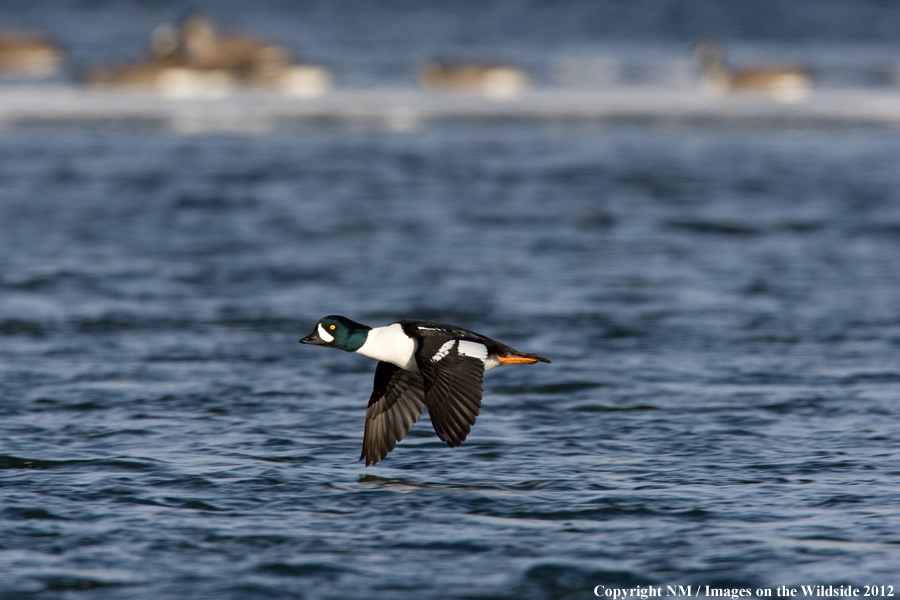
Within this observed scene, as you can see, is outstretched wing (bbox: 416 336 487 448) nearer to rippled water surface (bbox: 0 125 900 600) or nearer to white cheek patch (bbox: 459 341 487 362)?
white cheek patch (bbox: 459 341 487 362)

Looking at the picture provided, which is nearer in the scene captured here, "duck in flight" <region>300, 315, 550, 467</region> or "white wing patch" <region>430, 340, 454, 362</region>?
"duck in flight" <region>300, 315, 550, 467</region>

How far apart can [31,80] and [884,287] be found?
19.8 m

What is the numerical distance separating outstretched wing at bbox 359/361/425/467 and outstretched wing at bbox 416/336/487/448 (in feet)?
1.74

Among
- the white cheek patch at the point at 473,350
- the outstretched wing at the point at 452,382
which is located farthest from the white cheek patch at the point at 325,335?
the white cheek patch at the point at 473,350

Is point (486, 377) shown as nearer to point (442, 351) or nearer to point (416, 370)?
point (416, 370)

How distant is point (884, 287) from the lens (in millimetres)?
12289

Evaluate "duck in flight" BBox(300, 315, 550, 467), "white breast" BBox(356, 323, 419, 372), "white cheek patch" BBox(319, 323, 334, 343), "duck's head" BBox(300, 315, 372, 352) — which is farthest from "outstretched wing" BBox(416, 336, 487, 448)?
"white cheek patch" BBox(319, 323, 334, 343)

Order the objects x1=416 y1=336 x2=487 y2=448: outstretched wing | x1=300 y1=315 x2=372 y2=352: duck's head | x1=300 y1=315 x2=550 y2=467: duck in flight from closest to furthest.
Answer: x1=416 y1=336 x2=487 y2=448: outstretched wing → x1=300 y1=315 x2=550 y2=467: duck in flight → x1=300 y1=315 x2=372 y2=352: duck's head

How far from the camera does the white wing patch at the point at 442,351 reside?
23.4 feet

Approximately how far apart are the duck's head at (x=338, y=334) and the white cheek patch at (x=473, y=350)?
0.57 meters

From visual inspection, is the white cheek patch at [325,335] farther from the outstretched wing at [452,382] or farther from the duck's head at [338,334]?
the outstretched wing at [452,382]

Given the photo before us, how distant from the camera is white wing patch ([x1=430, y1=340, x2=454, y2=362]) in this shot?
7133 millimetres

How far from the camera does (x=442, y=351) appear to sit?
23.6 feet

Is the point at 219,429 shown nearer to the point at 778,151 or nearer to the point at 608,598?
the point at 608,598
